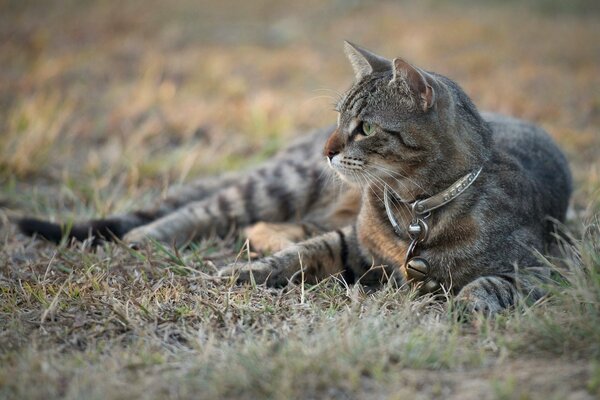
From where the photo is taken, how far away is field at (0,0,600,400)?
83.4 inches

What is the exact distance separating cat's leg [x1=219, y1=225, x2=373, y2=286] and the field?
11cm

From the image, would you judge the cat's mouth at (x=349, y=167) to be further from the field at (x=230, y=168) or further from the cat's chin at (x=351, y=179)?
the field at (x=230, y=168)

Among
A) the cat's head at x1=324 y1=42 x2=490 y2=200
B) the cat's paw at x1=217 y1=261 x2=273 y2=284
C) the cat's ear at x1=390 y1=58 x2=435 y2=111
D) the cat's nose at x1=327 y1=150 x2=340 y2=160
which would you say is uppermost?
the cat's ear at x1=390 y1=58 x2=435 y2=111

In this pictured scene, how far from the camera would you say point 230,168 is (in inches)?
209

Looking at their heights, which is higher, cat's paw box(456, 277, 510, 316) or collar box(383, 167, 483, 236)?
collar box(383, 167, 483, 236)

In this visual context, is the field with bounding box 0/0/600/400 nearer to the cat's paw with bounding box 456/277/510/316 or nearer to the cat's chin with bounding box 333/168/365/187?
the cat's paw with bounding box 456/277/510/316

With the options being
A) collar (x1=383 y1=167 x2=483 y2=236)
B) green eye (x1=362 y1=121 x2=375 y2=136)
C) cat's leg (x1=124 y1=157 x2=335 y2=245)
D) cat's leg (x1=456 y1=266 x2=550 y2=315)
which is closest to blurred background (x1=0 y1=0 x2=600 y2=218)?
cat's leg (x1=124 y1=157 x2=335 y2=245)

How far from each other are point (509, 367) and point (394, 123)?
1196 mm

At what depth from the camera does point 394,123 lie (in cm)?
293

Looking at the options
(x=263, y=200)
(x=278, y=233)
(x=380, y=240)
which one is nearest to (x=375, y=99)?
(x=380, y=240)

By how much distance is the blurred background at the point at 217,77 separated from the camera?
201 inches

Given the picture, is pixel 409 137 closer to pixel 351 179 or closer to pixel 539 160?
pixel 351 179

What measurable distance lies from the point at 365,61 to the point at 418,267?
1059mm

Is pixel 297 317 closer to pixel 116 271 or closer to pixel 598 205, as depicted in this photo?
pixel 116 271
